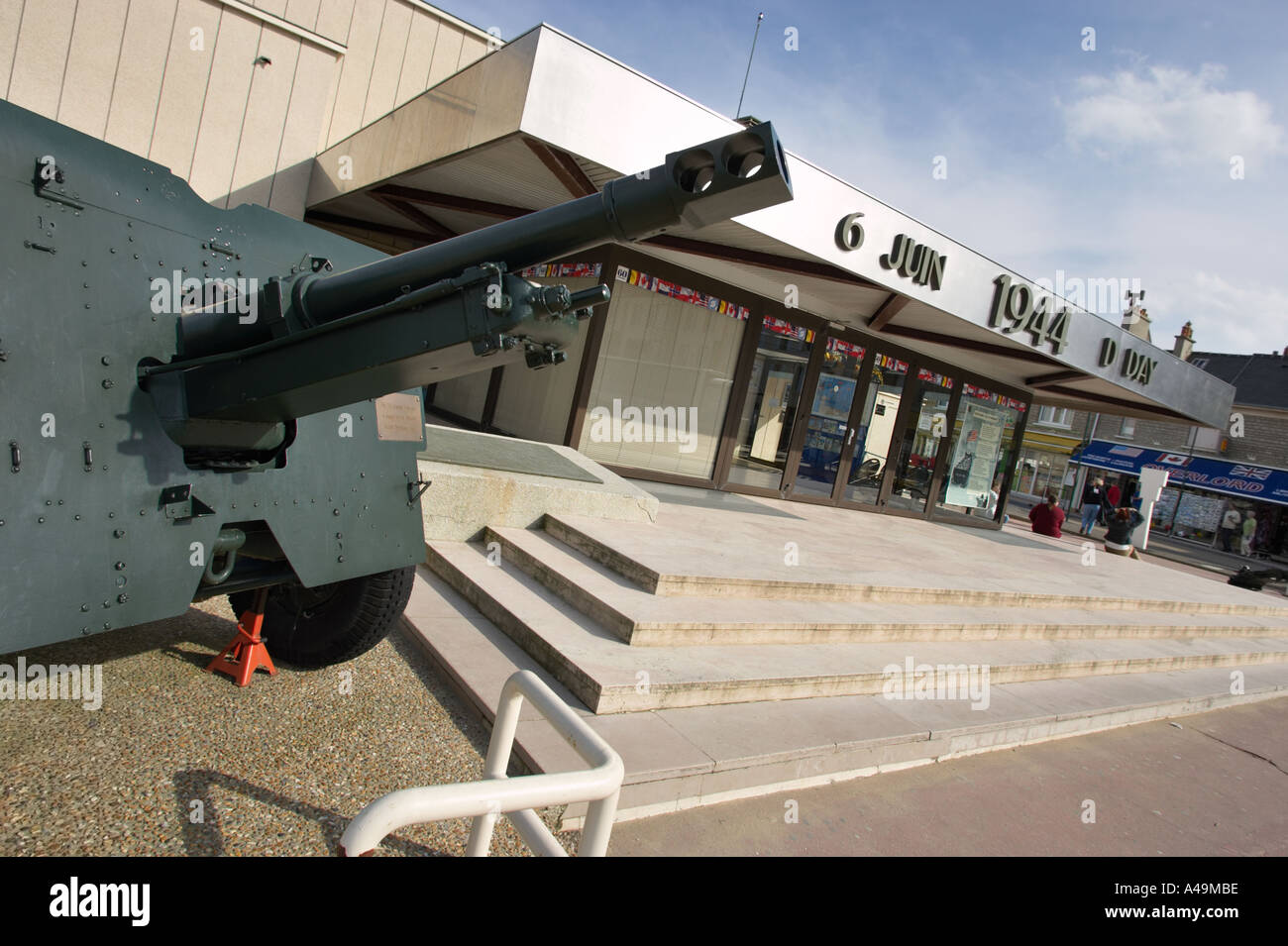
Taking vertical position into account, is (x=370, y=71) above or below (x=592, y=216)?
above

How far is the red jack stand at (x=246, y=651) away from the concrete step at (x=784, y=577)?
2.52 metres

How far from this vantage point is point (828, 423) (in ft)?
38.3

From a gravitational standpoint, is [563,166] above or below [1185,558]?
above

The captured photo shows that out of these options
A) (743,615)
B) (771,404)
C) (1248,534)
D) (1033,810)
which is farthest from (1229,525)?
(743,615)

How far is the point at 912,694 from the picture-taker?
4945 millimetres

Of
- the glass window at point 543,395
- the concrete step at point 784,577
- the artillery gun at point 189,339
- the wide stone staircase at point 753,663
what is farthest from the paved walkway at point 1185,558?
the artillery gun at point 189,339

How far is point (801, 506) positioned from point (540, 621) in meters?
7.58

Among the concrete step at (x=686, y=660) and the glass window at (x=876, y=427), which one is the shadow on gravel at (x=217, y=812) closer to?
the concrete step at (x=686, y=660)

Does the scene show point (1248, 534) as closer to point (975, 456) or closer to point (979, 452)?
point (979, 452)

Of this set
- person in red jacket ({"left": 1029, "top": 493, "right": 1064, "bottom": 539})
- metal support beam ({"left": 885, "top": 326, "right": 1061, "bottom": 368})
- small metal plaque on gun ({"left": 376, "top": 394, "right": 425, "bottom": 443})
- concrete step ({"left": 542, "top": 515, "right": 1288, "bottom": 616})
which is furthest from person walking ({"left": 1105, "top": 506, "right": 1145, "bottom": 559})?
small metal plaque on gun ({"left": 376, "top": 394, "right": 425, "bottom": 443})

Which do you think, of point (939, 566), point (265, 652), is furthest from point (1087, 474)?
point (265, 652)

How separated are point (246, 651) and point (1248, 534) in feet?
116

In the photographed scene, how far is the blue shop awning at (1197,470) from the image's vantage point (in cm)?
2767
